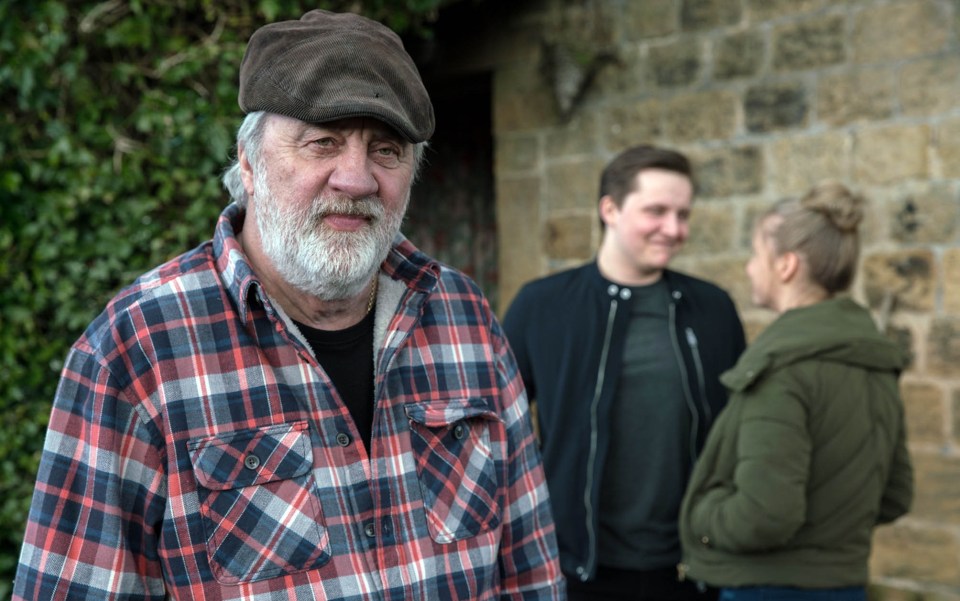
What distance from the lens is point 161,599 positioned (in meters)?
1.57

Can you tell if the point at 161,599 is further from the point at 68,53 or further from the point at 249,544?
the point at 68,53

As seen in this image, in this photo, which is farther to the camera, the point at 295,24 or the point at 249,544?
the point at 295,24


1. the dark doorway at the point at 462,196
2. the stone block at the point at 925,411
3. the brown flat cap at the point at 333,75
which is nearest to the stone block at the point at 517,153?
the dark doorway at the point at 462,196

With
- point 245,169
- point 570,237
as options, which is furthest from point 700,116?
point 245,169

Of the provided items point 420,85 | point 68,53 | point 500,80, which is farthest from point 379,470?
point 500,80

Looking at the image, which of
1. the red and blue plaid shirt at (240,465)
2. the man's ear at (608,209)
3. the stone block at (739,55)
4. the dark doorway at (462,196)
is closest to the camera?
the red and blue plaid shirt at (240,465)

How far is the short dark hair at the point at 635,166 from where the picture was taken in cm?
306

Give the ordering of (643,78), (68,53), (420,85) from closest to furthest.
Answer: (420,85) → (68,53) → (643,78)

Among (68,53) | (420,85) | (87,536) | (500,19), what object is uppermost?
(500,19)

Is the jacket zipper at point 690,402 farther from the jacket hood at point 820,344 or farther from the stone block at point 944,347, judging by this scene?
the stone block at point 944,347

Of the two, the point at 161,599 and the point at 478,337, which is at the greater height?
the point at 478,337

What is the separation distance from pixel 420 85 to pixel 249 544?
32.0 inches

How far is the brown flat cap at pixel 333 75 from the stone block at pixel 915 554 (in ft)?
9.74

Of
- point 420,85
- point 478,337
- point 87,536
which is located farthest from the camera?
point 478,337
